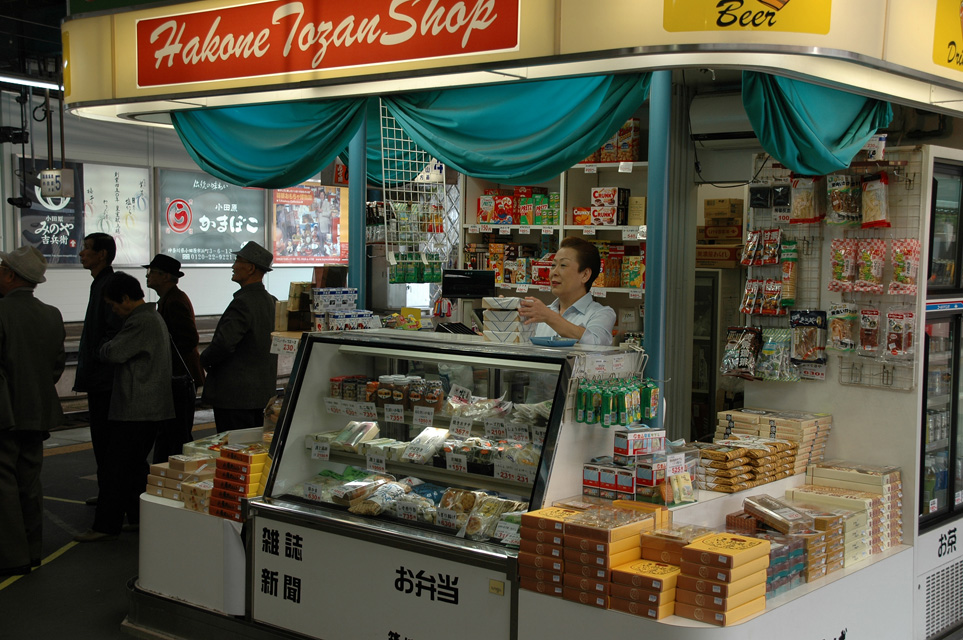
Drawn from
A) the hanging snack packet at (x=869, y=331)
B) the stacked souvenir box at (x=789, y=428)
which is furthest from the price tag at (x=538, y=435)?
the hanging snack packet at (x=869, y=331)

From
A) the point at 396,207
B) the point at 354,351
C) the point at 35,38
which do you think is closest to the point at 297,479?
the point at 354,351

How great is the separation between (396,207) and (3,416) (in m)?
2.70

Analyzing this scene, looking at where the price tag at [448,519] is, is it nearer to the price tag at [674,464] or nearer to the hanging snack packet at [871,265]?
the price tag at [674,464]

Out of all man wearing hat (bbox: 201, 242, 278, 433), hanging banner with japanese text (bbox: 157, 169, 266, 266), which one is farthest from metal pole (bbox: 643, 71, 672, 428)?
hanging banner with japanese text (bbox: 157, 169, 266, 266)

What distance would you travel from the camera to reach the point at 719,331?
7.61 metres

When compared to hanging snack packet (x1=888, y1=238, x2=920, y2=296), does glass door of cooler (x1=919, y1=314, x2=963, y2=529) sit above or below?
below

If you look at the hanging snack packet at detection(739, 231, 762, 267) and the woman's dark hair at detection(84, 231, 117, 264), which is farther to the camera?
the woman's dark hair at detection(84, 231, 117, 264)

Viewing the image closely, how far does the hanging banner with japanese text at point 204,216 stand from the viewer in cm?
1151

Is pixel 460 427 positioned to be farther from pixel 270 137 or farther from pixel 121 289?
pixel 121 289

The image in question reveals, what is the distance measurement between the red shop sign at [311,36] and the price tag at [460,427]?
167 cm

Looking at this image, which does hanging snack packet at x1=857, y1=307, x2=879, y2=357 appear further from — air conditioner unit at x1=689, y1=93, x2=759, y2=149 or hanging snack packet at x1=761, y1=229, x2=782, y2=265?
air conditioner unit at x1=689, y1=93, x2=759, y2=149

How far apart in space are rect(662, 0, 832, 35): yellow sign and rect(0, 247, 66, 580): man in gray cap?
4.28 meters

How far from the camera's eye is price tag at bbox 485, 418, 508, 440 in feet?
12.4

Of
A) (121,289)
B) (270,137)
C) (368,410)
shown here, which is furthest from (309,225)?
(368,410)
